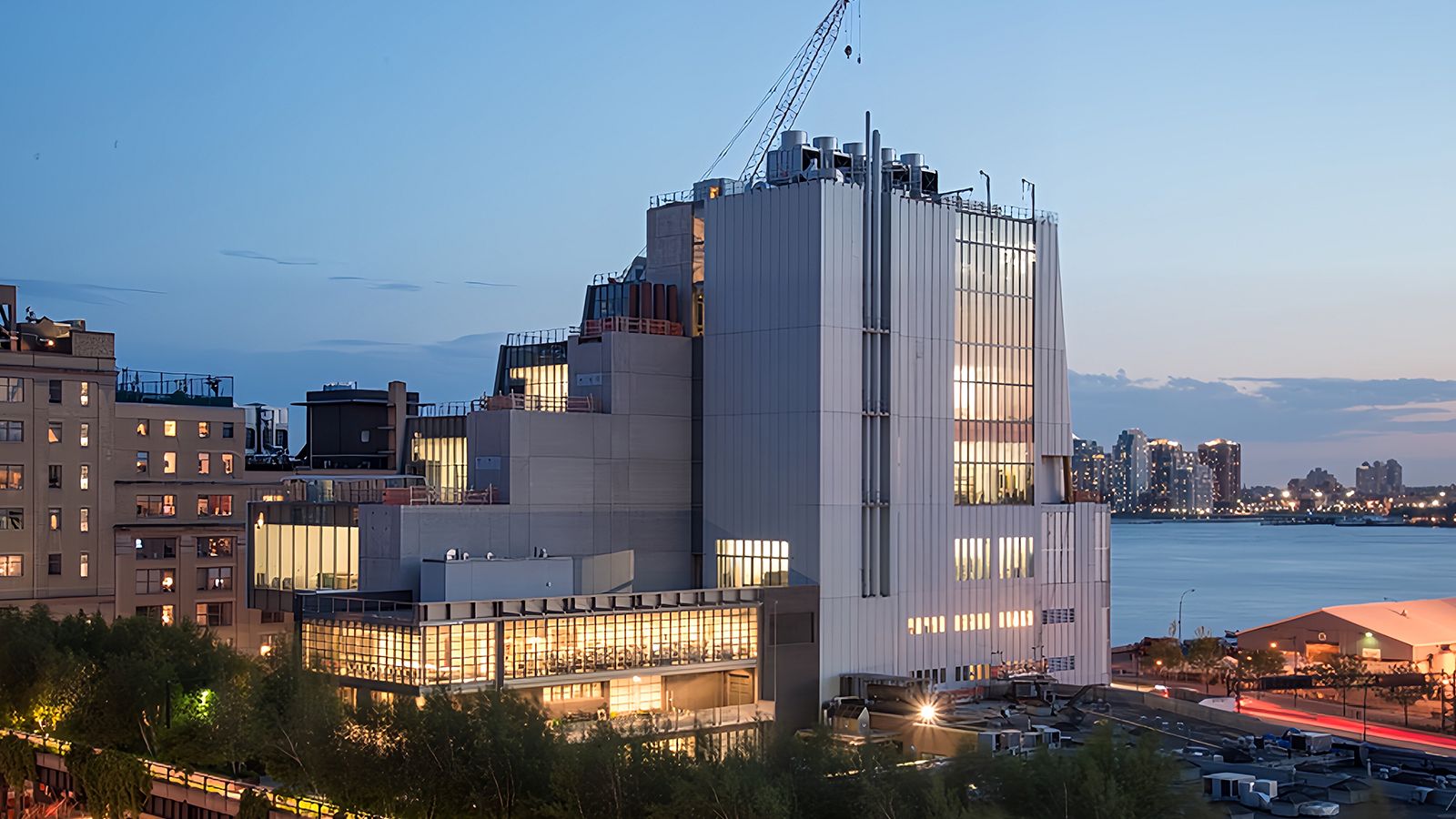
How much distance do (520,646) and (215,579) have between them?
5930 cm

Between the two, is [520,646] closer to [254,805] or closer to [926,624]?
[254,805]

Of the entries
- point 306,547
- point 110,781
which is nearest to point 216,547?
point 306,547

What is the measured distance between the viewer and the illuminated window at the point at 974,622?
95.8 meters

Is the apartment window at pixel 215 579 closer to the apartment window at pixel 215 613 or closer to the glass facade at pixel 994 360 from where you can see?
the apartment window at pixel 215 613

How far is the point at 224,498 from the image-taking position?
130m

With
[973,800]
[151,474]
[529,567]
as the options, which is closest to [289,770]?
[529,567]

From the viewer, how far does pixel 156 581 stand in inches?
4904

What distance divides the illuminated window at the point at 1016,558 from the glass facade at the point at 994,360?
100 inches

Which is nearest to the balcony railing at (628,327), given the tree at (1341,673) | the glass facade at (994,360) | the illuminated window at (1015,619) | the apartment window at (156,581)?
the glass facade at (994,360)

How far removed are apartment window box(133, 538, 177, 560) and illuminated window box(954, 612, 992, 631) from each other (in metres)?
62.4

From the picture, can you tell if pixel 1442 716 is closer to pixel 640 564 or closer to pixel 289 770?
pixel 640 564

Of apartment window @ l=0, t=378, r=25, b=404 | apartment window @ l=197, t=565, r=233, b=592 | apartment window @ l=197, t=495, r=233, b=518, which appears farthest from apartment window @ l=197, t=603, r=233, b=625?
apartment window @ l=0, t=378, r=25, b=404

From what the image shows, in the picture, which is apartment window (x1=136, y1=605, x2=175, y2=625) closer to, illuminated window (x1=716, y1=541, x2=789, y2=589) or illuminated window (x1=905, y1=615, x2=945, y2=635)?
→ illuminated window (x1=716, y1=541, x2=789, y2=589)

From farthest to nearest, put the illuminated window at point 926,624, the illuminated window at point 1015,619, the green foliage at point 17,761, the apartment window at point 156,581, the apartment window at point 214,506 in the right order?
the apartment window at point 214,506, the apartment window at point 156,581, the illuminated window at point 1015,619, the illuminated window at point 926,624, the green foliage at point 17,761
